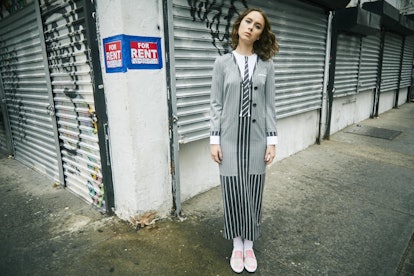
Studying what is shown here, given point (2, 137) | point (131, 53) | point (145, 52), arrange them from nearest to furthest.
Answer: point (131, 53) → point (145, 52) → point (2, 137)

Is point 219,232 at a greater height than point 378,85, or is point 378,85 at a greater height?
point 378,85

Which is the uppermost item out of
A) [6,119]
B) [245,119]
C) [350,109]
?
[245,119]

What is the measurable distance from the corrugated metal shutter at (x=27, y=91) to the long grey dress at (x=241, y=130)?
3.04m

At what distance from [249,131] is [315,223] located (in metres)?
1.69

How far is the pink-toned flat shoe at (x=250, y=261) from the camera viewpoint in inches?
98.7

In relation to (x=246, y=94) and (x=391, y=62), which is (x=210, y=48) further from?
(x=391, y=62)

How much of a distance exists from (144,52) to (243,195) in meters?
1.73

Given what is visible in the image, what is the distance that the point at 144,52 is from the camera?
283cm

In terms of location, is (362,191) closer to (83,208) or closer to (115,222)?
(115,222)

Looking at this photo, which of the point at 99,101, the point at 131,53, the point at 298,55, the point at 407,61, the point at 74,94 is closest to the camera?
the point at 131,53

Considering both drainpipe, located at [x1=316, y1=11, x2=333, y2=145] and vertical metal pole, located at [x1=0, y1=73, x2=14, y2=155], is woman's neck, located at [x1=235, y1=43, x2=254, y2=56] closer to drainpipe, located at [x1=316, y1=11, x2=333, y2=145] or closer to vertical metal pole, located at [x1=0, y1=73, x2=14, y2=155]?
drainpipe, located at [x1=316, y1=11, x2=333, y2=145]

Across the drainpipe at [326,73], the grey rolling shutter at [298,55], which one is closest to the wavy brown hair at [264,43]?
the grey rolling shutter at [298,55]

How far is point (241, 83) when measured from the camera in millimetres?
2342

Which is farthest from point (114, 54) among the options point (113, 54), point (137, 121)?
point (137, 121)
